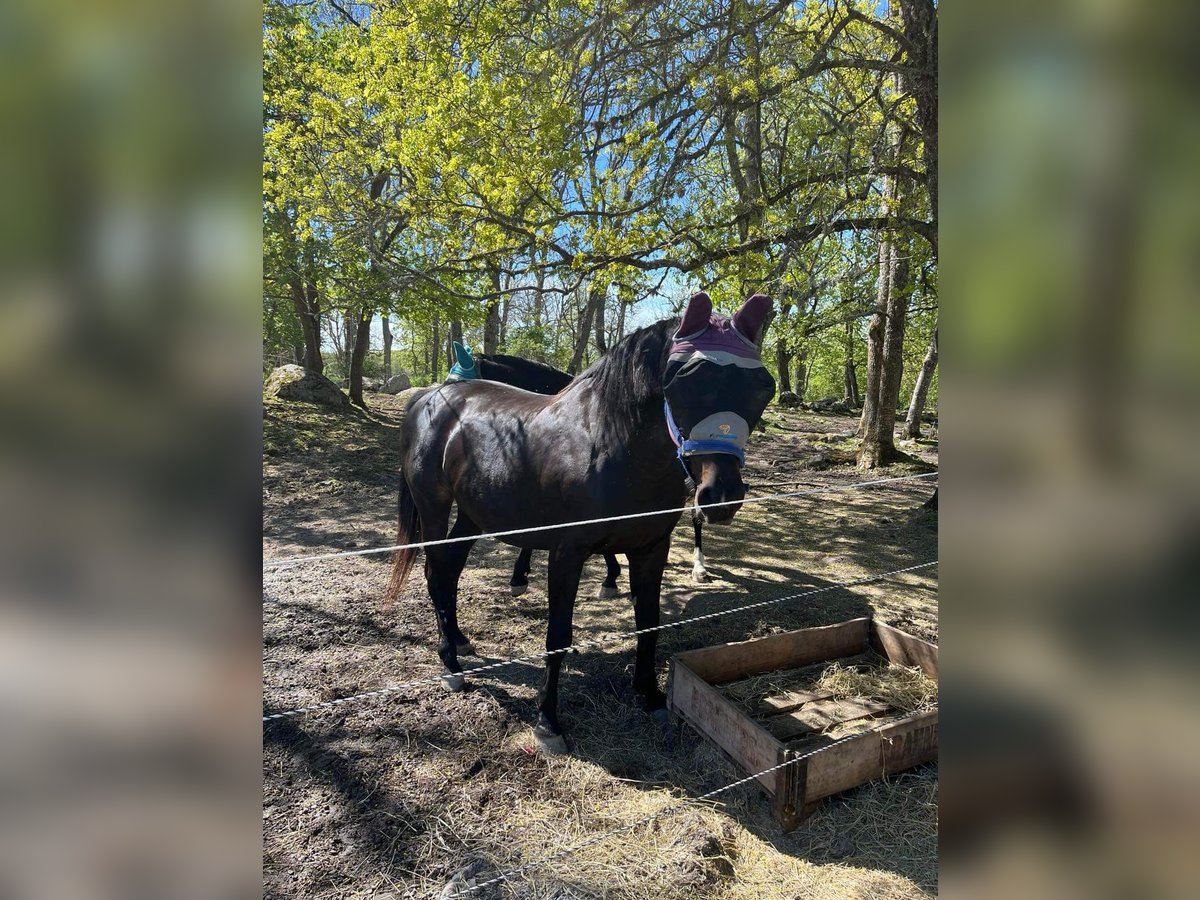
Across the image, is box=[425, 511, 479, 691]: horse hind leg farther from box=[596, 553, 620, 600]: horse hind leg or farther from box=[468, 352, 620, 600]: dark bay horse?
box=[596, 553, 620, 600]: horse hind leg

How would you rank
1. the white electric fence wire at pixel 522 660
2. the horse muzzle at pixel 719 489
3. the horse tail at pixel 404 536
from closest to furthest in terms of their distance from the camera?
the white electric fence wire at pixel 522 660 < the horse muzzle at pixel 719 489 < the horse tail at pixel 404 536

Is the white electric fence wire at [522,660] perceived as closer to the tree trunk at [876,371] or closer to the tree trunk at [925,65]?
the tree trunk at [925,65]

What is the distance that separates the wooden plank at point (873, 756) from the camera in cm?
247

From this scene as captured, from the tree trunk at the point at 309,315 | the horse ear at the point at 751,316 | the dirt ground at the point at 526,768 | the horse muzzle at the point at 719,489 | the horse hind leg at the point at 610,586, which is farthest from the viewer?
the tree trunk at the point at 309,315

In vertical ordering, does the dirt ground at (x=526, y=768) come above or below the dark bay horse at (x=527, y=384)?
below

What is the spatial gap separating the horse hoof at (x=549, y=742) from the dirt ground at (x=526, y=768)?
39 mm

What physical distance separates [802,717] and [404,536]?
2.68 meters

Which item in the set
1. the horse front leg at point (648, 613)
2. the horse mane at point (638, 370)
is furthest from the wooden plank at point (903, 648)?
the horse mane at point (638, 370)
